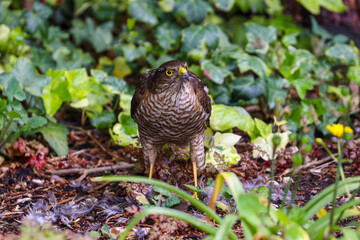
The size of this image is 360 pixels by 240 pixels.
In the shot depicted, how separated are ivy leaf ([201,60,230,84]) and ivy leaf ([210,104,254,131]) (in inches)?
19.3

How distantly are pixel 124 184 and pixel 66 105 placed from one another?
1.57 m

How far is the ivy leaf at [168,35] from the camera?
5.61 m

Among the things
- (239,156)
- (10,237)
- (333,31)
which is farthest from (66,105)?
(333,31)

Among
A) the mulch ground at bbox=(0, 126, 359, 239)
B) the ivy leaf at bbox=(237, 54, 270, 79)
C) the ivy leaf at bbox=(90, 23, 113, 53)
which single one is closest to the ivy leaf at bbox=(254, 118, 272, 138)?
the mulch ground at bbox=(0, 126, 359, 239)

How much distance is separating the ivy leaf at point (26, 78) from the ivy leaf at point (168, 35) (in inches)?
63.6

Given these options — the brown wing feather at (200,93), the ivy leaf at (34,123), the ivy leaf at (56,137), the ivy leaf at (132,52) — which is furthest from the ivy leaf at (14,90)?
the ivy leaf at (132,52)

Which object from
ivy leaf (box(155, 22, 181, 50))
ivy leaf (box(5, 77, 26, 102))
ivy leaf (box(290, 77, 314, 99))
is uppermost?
ivy leaf (box(5, 77, 26, 102))

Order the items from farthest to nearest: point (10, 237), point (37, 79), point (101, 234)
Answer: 1. point (37, 79)
2. point (101, 234)
3. point (10, 237)

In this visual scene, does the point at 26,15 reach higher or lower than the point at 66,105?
higher

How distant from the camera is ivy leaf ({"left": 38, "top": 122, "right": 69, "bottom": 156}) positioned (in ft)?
15.1

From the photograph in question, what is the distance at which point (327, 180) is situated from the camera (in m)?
4.27

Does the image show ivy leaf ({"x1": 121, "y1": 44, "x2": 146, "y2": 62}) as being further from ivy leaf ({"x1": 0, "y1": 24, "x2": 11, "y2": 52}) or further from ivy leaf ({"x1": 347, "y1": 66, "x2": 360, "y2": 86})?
ivy leaf ({"x1": 347, "y1": 66, "x2": 360, "y2": 86})

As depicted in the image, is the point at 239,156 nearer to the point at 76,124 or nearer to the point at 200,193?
the point at 200,193

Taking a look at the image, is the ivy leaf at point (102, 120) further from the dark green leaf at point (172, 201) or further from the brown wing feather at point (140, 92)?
the dark green leaf at point (172, 201)
